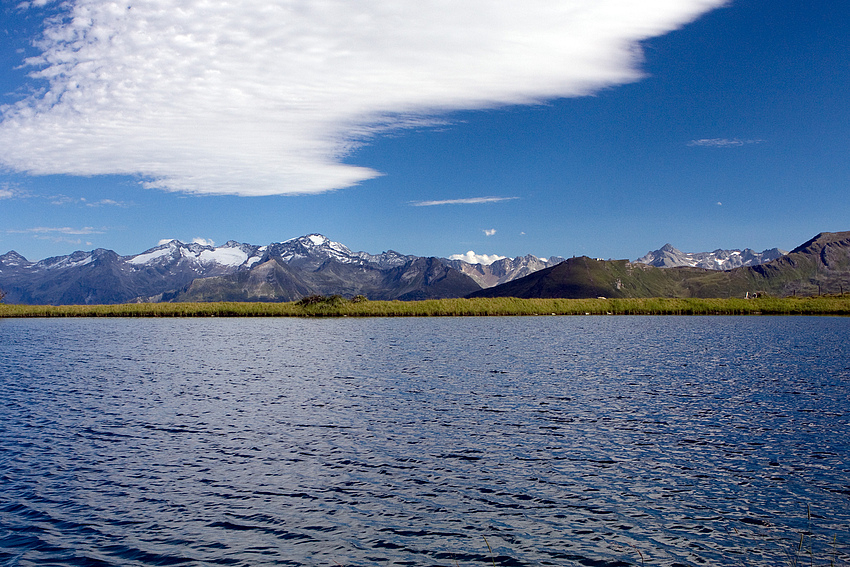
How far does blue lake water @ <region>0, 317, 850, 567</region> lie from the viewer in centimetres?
1777

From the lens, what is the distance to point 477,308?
180 metres

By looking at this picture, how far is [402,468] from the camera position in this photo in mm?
25266

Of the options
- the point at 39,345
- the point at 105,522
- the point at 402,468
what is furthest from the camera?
the point at 39,345

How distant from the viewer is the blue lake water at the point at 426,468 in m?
17.8

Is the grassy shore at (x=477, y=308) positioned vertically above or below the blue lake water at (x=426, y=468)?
above

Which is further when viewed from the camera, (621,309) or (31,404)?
(621,309)

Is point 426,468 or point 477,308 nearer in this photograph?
point 426,468

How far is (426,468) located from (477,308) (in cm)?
15585

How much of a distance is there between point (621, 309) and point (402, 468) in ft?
587

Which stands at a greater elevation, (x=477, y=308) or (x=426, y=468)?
(x=477, y=308)

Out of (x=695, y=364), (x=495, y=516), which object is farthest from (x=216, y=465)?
(x=695, y=364)

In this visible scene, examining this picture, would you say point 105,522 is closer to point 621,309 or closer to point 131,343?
point 131,343

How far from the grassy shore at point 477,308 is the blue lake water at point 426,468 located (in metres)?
127

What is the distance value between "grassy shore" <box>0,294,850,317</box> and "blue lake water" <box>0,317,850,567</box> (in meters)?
127
